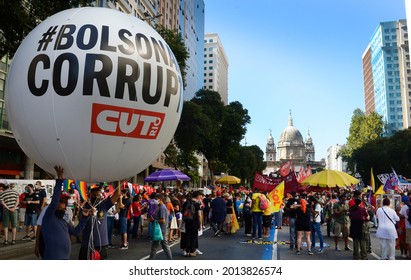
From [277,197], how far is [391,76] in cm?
9744

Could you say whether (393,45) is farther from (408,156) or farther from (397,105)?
(408,156)

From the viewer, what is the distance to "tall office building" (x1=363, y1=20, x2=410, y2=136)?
90312 mm

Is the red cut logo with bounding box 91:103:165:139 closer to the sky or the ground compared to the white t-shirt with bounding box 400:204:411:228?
closer to the sky

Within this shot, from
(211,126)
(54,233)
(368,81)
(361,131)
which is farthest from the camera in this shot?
(368,81)

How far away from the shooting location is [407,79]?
3583 inches

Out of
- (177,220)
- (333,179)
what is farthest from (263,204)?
(333,179)

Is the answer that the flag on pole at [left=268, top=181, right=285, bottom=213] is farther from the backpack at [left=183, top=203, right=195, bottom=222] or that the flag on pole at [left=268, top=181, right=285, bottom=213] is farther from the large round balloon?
the large round balloon

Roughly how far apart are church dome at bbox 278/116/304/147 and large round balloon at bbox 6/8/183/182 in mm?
178026

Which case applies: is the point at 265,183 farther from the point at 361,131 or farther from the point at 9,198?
the point at 361,131

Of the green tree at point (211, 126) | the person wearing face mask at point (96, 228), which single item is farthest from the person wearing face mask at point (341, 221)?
the green tree at point (211, 126)

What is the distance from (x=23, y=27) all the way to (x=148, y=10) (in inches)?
1578

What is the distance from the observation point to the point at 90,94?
4391mm

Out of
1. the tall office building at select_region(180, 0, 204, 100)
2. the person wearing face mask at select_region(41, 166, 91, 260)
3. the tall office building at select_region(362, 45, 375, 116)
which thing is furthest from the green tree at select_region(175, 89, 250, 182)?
the tall office building at select_region(362, 45, 375, 116)

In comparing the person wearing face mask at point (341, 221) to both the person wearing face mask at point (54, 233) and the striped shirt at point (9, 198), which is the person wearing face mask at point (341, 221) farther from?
the striped shirt at point (9, 198)
